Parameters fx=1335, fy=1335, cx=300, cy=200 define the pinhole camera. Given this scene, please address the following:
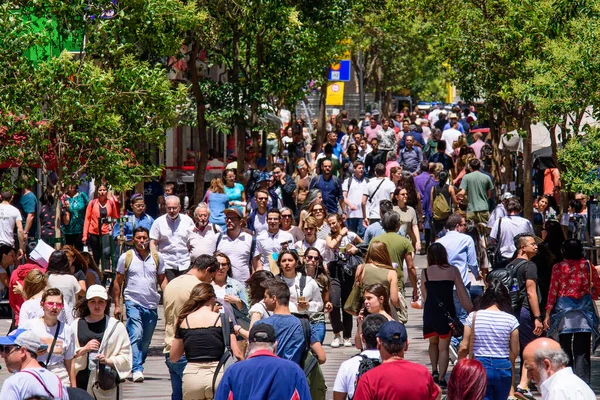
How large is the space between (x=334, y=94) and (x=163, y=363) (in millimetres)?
37525

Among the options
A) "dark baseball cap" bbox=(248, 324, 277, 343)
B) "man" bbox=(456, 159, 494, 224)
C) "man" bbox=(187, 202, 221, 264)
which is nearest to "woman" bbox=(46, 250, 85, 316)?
"man" bbox=(187, 202, 221, 264)

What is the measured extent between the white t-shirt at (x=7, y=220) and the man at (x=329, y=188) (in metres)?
5.13

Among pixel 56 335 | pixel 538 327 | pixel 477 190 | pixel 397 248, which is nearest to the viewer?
pixel 56 335

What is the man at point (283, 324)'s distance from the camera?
32.0ft

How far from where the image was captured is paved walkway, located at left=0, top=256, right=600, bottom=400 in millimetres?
13273

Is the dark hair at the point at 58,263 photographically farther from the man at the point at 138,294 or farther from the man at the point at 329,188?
the man at the point at 329,188

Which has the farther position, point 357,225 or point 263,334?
point 357,225

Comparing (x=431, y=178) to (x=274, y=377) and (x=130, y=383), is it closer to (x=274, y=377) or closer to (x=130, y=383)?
(x=130, y=383)

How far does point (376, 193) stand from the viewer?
21.6 meters

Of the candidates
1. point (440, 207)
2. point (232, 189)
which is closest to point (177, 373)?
point (232, 189)

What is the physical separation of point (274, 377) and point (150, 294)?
6113 mm

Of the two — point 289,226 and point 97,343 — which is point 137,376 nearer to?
point 289,226

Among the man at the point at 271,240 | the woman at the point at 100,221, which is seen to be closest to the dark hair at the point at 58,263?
the man at the point at 271,240

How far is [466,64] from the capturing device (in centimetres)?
2228
